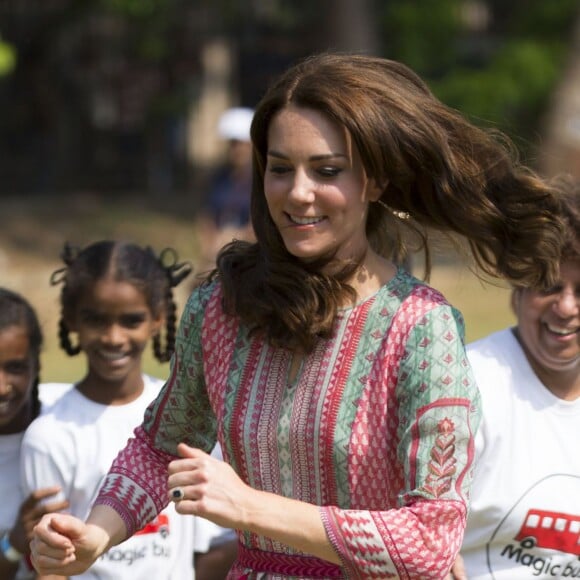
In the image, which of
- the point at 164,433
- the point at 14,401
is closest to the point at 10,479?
the point at 14,401

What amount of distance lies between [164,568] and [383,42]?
1546 cm

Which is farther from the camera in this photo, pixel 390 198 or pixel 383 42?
pixel 383 42

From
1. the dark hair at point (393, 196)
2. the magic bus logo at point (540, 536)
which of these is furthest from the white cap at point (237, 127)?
the dark hair at point (393, 196)

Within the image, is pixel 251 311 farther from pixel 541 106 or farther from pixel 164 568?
pixel 541 106

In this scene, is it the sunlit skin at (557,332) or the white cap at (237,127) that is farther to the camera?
the white cap at (237,127)

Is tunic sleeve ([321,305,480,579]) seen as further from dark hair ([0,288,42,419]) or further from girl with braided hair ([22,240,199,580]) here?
dark hair ([0,288,42,419])

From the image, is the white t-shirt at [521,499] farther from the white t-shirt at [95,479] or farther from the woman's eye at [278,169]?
the woman's eye at [278,169]

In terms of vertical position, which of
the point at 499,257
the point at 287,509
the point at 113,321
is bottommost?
the point at 287,509

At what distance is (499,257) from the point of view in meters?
3.10

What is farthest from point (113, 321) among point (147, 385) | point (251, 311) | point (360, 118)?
point (360, 118)

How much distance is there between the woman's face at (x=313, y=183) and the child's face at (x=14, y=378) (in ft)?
4.65

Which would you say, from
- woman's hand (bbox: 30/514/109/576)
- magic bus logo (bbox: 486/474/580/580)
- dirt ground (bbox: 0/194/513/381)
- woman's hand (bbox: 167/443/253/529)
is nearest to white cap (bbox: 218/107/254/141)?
dirt ground (bbox: 0/194/513/381)

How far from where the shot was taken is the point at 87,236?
16750mm

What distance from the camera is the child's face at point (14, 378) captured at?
13.0 feet
